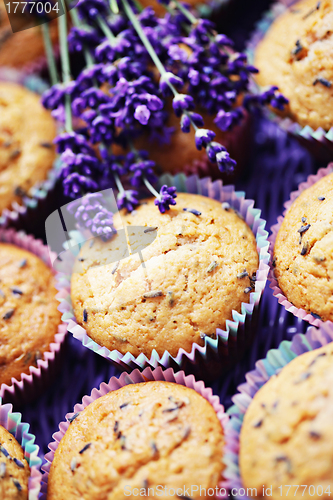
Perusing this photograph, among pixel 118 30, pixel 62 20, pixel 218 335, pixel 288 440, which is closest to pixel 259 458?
pixel 288 440

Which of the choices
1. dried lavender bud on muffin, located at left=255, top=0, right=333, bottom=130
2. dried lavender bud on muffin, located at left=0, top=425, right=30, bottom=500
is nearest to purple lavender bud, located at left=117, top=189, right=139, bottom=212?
dried lavender bud on muffin, located at left=255, top=0, right=333, bottom=130

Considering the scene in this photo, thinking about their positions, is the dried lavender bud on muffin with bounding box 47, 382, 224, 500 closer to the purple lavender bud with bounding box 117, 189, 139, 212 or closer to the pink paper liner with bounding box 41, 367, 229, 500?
the pink paper liner with bounding box 41, 367, 229, 500

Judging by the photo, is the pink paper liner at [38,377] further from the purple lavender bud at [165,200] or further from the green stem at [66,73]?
the green stem at [66,73]

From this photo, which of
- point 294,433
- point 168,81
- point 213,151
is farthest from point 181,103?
point 294,433

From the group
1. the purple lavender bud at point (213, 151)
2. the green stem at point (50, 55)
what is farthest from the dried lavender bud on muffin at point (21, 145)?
the purple lavender bud at point (213, 151)

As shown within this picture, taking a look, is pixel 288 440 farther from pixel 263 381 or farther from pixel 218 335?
pixel 218 335

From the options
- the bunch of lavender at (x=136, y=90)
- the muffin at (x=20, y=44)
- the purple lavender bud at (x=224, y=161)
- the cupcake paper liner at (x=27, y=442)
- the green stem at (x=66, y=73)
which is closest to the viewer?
the cupcake paper liner at (x=27, y=442)
